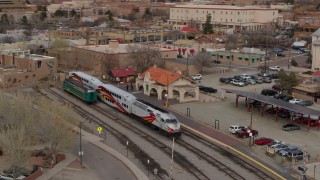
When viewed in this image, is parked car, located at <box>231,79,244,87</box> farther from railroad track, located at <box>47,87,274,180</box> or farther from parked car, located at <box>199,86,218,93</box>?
railroad track, located at <box>47,87,274,180</box>

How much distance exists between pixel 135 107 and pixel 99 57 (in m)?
17.7

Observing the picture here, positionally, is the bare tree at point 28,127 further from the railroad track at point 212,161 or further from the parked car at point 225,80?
the parked car at point 225,80

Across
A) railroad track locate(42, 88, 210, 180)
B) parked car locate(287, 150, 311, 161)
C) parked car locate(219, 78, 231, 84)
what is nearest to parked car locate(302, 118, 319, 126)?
parked car locate(287, 150, 311, 161)

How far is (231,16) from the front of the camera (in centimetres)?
8544

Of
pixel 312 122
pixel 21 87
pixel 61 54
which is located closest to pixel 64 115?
pixel 312 122

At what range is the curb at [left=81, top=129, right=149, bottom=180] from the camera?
20922mm

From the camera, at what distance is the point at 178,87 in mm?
34562

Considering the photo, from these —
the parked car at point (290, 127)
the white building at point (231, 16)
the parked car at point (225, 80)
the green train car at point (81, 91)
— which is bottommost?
the parked car at point (290, 127)

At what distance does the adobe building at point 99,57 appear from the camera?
44938 millimetres

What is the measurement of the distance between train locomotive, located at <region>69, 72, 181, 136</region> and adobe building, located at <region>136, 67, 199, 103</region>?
379 centimetres

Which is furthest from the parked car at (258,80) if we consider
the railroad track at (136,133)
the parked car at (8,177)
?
the parked car at (8,177)

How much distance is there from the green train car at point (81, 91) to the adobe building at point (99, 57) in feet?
23.4

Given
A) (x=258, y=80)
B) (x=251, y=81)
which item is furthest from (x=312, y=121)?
(x=258, y=80)

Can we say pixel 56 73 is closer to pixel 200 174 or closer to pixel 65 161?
pixel 65 161
